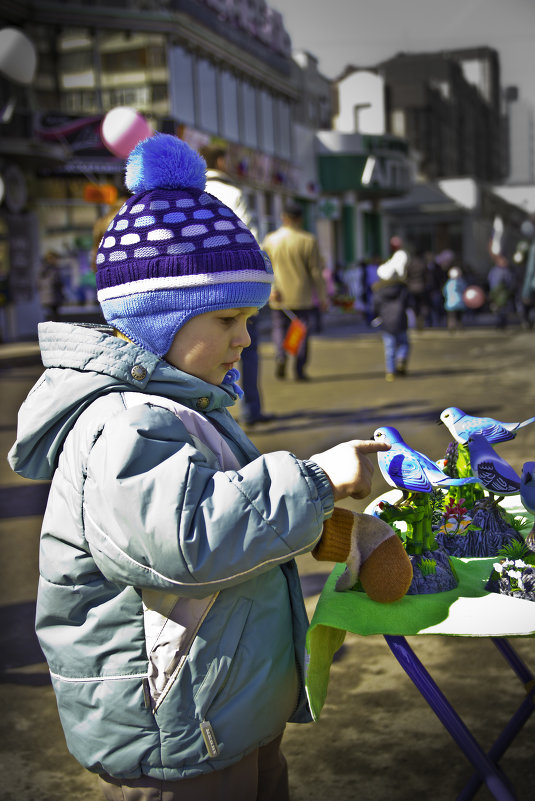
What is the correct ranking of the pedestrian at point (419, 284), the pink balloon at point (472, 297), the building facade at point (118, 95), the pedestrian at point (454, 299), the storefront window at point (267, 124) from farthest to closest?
the storefront window at point (267, 124)
the building facade at point (118, 95)
the pink balloon at point (472, 297)
the pedestrian at point (454, 299)
the pedestrian at point (419, 284)

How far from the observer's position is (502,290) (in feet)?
67.4

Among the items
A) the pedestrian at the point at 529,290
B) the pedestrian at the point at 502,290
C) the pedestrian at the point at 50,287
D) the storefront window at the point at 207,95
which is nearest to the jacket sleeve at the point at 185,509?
the pedestrian at the point at 529,290

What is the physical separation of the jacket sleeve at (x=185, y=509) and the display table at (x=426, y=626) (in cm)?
28

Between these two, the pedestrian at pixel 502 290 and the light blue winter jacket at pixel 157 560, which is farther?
the pedestrian at pixel 502 290

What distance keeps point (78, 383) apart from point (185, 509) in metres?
0.33

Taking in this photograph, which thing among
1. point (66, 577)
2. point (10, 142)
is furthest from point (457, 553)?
point (10, 142)

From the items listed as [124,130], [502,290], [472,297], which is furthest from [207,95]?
[124,130]

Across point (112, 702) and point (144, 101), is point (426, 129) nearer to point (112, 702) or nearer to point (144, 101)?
point (144, 101)

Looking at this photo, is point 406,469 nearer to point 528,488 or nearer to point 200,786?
point 528,488

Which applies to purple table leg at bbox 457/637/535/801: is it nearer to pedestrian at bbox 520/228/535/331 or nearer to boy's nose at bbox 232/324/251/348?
boy's nose at bbox 232/324/251/348

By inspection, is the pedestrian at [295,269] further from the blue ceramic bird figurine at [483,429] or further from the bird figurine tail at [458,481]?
the bird figurine tail at [458,481]

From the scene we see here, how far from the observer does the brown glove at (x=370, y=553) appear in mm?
1711

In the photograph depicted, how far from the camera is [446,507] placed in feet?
6.99

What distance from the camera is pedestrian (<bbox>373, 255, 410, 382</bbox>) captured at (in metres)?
10.6
